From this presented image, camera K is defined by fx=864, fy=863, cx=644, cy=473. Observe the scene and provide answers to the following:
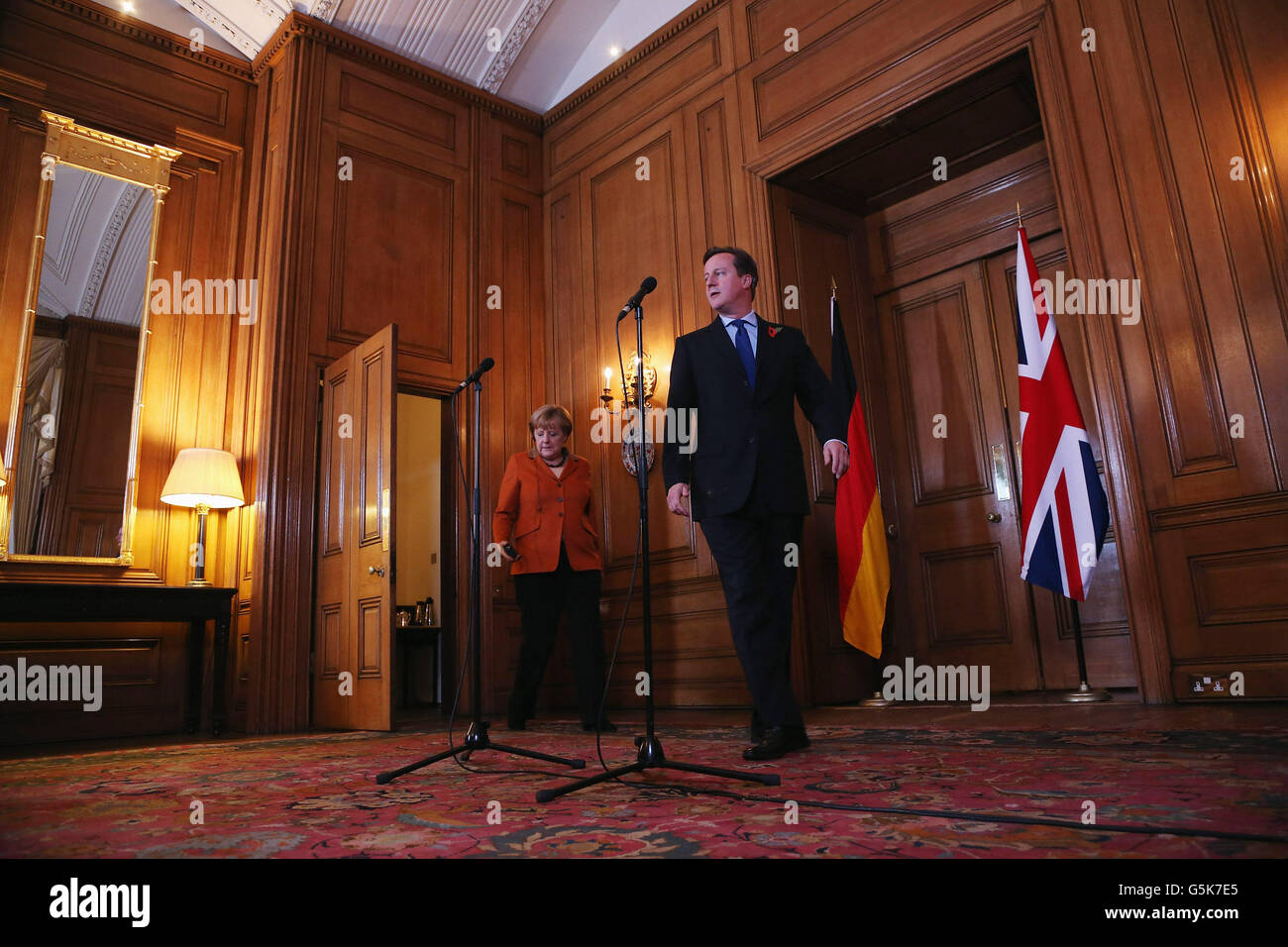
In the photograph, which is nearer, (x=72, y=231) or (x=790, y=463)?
(x=790, y=463)

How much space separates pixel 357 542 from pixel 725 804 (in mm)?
3081

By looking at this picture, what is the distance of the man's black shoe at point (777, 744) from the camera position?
2.28 m

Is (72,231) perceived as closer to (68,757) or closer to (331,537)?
(331,537)

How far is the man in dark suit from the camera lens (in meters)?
2.37

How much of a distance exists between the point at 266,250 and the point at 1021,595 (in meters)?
4.43

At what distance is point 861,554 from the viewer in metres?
4.09

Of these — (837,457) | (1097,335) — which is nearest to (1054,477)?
(1097,335)

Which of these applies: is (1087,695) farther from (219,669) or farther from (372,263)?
(372,263)

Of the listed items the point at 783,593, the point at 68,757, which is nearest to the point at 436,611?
the point at 68,757

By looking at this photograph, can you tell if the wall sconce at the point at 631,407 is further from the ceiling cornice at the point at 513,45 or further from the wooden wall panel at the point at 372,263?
the ceiling cornice at the point at 513,45

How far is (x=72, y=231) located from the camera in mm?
4523

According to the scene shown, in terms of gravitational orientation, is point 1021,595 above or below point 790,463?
below

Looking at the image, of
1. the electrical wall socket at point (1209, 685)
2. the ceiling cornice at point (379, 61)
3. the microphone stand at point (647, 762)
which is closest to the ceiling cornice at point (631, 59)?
the ceiling cornice at point (379, 61)
